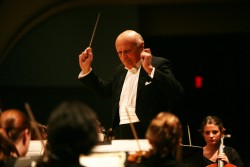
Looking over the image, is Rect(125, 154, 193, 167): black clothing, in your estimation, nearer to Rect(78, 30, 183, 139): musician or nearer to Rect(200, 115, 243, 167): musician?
Rect(78, 30, 183, 139): musician

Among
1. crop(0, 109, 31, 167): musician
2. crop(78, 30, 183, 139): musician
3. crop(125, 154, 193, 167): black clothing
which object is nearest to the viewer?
crop(125, 154, 193, 167): black clothing

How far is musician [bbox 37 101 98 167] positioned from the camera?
2.56 m

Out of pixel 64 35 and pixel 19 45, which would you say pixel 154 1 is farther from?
pixel 19 45

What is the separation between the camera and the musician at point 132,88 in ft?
13.0

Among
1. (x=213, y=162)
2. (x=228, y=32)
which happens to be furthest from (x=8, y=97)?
(x=213, y=162)

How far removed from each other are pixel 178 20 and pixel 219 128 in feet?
8.66

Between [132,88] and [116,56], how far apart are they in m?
2.71

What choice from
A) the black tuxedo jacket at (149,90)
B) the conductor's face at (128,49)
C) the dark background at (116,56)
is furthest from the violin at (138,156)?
the dark background at (116,56)

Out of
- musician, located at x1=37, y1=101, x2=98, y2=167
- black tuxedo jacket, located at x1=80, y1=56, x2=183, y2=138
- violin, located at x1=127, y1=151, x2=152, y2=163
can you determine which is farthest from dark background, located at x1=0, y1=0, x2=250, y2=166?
musician, located at x1=37, y1=101, x2=98, y2=167

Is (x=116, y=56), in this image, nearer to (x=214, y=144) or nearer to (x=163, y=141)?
(x=214, y=144)

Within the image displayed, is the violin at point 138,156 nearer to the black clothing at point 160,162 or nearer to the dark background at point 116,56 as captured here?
the black clothing at point 160,162

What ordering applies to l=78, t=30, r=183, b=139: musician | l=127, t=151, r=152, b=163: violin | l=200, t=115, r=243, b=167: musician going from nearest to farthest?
l=127, t=151, r=152, b=163: violin, l=78, t=30, r=183, b=139: musician, l=200, t=115, r=243, b=167: musician

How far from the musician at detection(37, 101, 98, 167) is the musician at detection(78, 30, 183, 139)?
1.28 metres

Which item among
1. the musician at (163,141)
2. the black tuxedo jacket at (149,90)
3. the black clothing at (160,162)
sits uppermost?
the black tuxedo jacket at (149,90)
